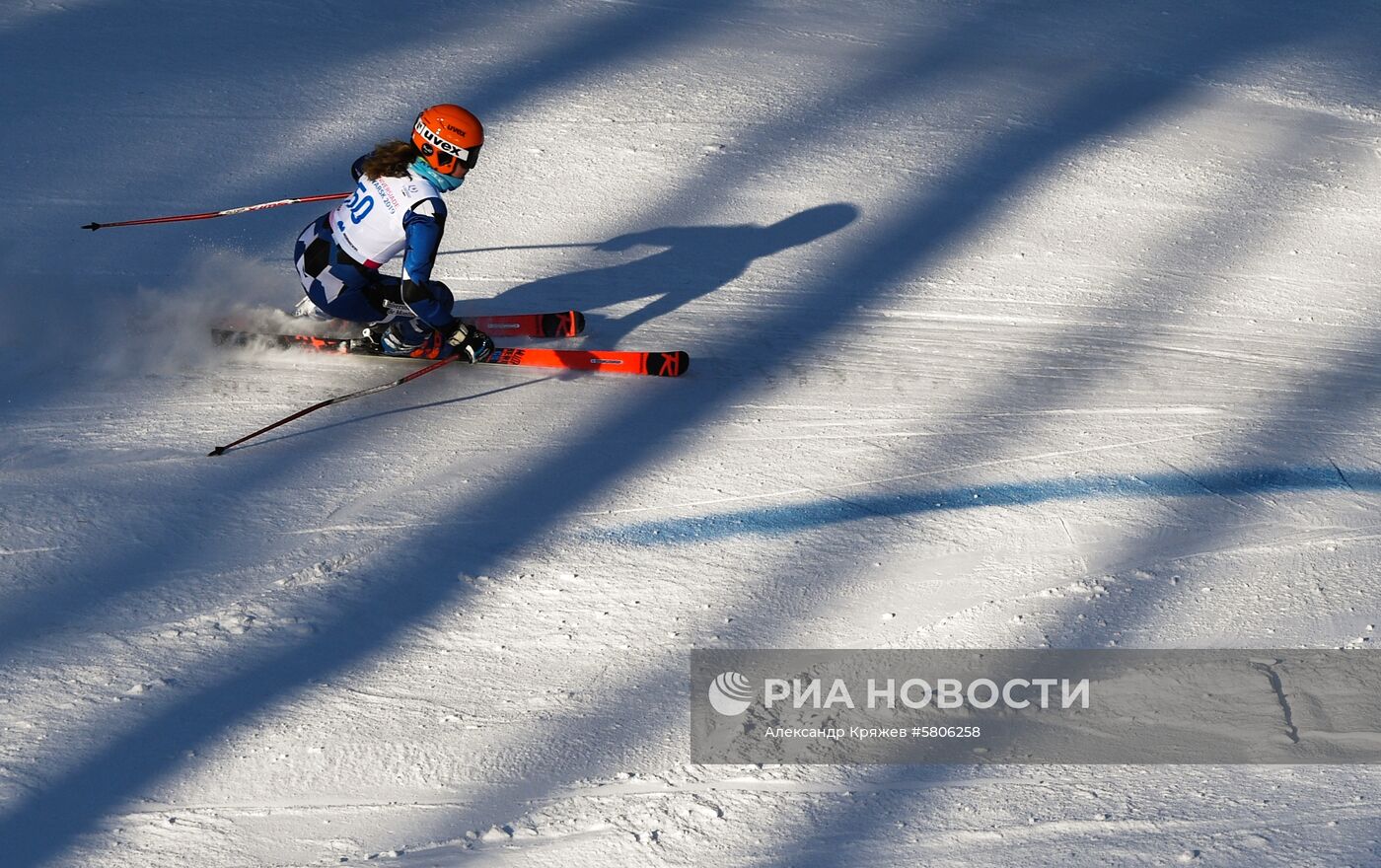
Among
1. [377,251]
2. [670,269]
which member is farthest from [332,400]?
[670,269]

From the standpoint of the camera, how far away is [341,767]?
13.3 ft

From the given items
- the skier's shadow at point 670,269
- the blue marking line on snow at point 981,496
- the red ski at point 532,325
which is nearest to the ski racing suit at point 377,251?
the red ski at point 532,325

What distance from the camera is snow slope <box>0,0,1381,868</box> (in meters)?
4.04

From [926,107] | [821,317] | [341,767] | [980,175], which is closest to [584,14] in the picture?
[926,107]

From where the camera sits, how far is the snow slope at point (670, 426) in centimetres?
404

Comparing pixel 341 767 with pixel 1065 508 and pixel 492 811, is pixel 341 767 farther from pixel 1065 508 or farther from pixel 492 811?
pixel 1065 508

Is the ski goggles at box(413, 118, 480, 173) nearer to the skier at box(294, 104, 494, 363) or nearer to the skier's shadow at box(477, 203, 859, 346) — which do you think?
the skier at box(294, 104, 494, 363)

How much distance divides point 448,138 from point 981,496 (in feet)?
8.58

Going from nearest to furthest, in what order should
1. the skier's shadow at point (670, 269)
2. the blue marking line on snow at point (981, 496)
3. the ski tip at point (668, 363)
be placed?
the blue marking line on snow at point (981, 496) < the ski tip at point (668, 363) < the skier's shadow at point (670, 269)

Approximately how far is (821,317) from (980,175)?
185 centimetres

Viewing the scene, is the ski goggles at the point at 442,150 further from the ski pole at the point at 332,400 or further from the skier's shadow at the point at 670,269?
the skier's shadow at the point at 670,269

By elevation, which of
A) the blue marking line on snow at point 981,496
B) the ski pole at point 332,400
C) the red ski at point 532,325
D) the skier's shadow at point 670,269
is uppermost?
the skier's shadow at point 670,269

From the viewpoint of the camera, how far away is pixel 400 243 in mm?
5543

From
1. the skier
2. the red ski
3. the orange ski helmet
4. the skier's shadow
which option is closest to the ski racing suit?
the skier
